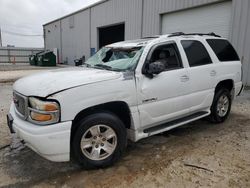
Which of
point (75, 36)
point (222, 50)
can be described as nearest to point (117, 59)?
point (222, 50)

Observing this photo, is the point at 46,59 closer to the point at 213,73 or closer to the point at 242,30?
the point at 242,30

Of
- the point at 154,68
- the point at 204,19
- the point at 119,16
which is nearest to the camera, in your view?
the point at 154,68

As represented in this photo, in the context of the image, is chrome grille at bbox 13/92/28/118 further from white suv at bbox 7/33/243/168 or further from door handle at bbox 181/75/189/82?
door handle at bbox 181/75/189/82

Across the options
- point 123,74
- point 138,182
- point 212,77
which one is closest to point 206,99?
point 212,77

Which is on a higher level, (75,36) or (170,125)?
(75,36)

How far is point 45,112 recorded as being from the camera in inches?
106

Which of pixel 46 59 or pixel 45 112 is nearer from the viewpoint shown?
pixel 45 112

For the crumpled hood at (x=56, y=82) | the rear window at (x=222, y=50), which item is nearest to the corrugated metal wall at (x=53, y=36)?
the rear window at (x=222, y=50)

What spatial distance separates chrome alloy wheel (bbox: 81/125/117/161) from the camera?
9.92 feet

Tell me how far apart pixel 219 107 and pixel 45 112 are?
3776 millimetres

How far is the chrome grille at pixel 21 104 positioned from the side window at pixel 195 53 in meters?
2.79

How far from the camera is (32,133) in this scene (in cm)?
271

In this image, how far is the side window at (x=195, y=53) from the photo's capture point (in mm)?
4172

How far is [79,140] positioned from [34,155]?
3.90 feet
